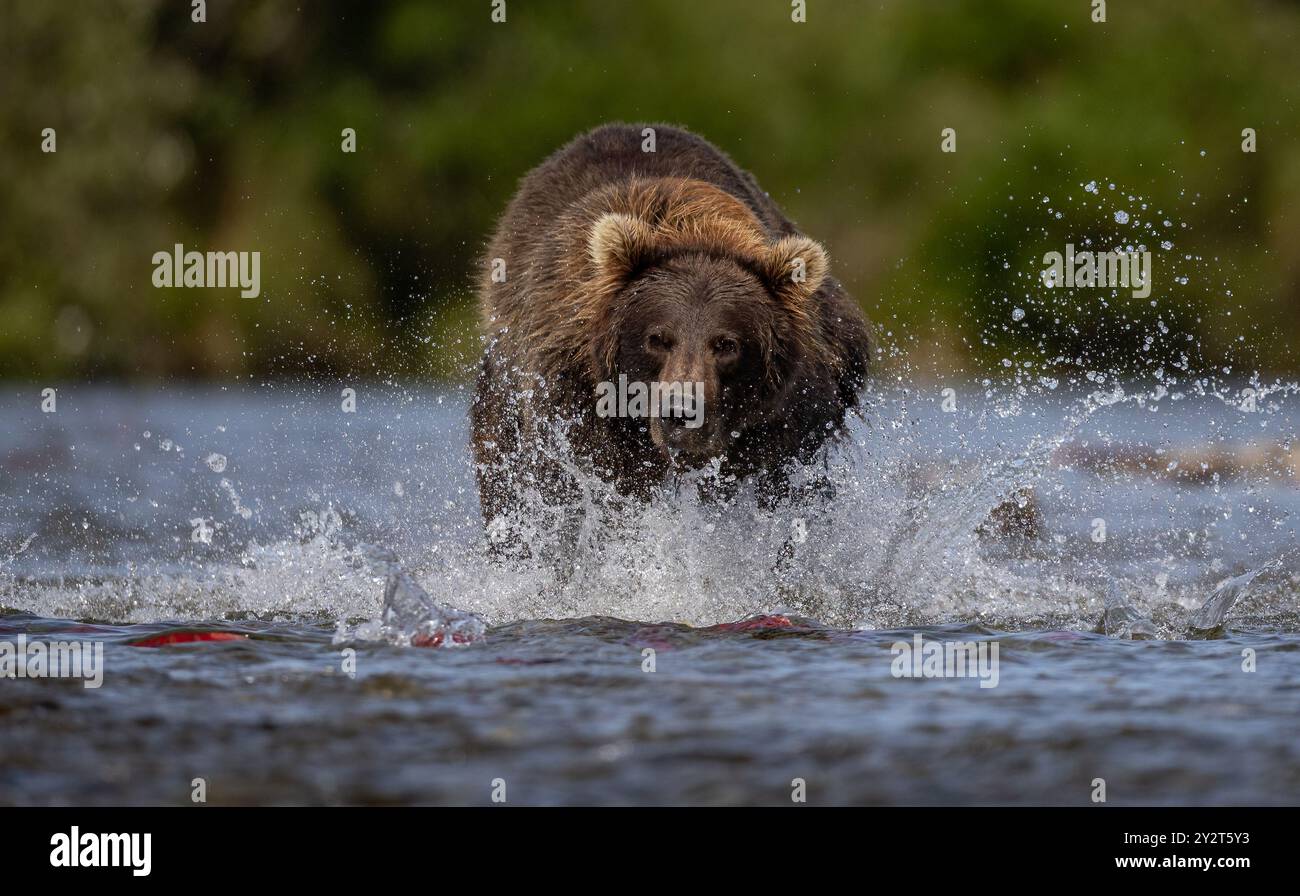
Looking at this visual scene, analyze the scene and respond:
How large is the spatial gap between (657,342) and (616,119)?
58.7ft

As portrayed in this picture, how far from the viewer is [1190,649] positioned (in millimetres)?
6301

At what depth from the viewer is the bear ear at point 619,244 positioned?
754cm

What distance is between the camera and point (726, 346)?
7.40 m

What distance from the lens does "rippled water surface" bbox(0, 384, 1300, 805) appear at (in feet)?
15.1
